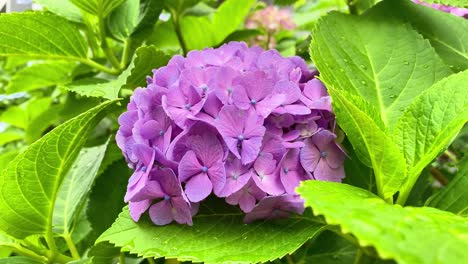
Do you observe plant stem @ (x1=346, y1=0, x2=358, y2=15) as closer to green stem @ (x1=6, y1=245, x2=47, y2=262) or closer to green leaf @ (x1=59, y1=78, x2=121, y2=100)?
green leaf @ (x1=59, y1=78, x2=121, y2=100)

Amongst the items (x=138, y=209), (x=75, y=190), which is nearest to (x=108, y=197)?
(x=75, y=190)

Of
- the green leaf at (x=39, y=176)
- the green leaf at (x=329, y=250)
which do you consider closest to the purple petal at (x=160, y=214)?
the green leaf at (x=39, y=176)

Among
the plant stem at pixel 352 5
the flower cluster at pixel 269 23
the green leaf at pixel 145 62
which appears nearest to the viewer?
the green leaf at pixel 145 62

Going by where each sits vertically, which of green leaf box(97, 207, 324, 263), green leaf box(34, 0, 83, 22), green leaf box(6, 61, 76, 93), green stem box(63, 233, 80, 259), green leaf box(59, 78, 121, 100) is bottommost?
green stem box(63, 233, 80, 259)

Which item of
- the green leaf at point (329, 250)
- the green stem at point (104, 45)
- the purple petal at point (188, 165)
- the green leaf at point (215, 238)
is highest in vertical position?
the green stem at point (104, 45)

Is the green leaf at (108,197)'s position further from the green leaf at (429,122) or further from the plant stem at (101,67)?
the green leaf at (429,122)

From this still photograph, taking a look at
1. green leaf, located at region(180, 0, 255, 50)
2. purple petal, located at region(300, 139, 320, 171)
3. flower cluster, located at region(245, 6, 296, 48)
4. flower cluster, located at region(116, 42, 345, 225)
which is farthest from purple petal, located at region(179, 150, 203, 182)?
flower cluster, located at region(245, 6, 296, 48)
